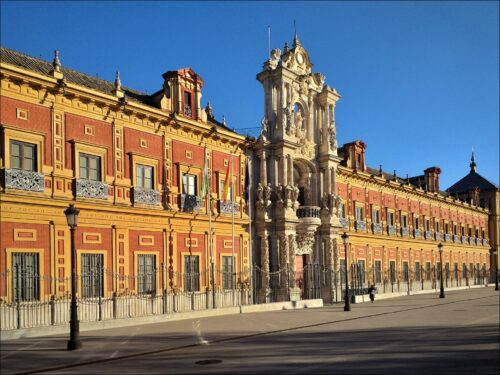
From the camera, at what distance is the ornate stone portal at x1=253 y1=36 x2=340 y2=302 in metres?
32.3

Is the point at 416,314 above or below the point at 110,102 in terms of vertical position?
below

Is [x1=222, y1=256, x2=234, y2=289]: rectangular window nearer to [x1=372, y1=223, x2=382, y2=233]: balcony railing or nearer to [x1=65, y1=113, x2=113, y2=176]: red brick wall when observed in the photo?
[x1=65, y1=113, x2=113, y2=176]: red brick wall

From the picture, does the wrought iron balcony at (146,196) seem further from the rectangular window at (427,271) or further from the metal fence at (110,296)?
the rectangular window at (427,271)

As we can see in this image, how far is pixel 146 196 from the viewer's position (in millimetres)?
25422

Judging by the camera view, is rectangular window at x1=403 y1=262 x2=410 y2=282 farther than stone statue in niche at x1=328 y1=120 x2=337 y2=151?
Yes

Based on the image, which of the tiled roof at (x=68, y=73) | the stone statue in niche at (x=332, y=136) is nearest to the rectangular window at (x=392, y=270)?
the stone statue in niche at (x=332, y=136)

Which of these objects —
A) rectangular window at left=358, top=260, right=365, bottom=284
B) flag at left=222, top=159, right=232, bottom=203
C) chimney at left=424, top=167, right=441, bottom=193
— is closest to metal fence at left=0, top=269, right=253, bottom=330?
flag at left=222, top=159, right=232, bottom=203

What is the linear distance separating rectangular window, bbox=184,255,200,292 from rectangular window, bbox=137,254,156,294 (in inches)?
69.4

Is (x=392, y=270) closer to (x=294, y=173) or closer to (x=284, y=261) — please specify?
(x=294, y=173)

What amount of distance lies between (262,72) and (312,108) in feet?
14.0

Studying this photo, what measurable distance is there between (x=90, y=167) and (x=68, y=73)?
16.9 ft

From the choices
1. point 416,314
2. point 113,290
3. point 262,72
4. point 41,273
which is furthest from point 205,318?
point 262,72

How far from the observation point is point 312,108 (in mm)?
36344

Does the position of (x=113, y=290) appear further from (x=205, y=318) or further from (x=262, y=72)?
(x=262, y=72)
